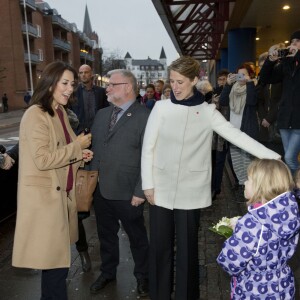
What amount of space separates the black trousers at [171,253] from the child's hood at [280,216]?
1.08 meters

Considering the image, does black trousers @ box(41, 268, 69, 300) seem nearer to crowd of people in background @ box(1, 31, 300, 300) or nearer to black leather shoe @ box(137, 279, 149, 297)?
crowd of people in background @ box(1, 31, 300, 300)

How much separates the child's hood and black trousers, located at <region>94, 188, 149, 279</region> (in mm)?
1584

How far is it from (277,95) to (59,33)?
6824 cm

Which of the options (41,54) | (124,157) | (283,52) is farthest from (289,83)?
(41,54)

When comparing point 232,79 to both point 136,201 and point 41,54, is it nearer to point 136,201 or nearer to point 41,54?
point 136,201

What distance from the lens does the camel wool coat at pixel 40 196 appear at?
2.78 metres

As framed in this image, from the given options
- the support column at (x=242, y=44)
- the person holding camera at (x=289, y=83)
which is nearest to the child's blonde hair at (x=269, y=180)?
the person holding camera at (x=289, y=83)

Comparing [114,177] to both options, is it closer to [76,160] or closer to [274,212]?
[76,160]

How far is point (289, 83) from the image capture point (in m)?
4.91

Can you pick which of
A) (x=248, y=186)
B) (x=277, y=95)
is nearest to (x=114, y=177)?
(x=248, y=186)

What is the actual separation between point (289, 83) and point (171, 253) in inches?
109

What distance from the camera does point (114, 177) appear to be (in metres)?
3.52

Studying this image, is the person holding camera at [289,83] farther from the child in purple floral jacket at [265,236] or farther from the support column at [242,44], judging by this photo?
the support column at [242,44]

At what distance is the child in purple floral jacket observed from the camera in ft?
7.18
